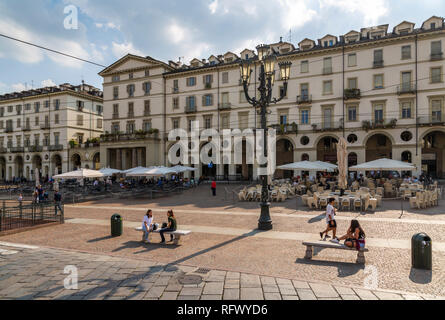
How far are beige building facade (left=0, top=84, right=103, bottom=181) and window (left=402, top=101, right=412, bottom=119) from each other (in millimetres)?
45644

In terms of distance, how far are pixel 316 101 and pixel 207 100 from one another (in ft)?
51.1

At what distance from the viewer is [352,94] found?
3338cm

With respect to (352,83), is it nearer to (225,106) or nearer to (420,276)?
(225,106)

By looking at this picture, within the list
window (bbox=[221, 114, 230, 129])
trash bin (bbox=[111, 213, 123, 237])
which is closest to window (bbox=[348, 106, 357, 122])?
window (bbox=[221, 114, 230, 129])

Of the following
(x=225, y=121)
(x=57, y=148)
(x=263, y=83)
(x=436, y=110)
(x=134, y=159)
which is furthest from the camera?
(x=57, y=148)

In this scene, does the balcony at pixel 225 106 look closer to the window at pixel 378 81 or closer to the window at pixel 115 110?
the window at pixel 378 81

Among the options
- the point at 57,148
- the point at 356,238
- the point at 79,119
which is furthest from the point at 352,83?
the point at 57,148

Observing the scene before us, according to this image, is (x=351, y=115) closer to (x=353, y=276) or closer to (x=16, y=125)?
(x=353, y=276)

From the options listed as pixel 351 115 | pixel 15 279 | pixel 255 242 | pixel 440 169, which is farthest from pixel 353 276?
pixel 440 169

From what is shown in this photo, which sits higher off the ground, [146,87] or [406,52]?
[406,52]

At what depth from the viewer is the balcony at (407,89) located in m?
30.8

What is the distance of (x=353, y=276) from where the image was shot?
6531 millimetres

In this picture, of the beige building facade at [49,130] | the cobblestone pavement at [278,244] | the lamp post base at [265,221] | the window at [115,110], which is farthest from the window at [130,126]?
the lamp post base at [265,221]

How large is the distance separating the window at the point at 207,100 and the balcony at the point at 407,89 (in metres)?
23.8
